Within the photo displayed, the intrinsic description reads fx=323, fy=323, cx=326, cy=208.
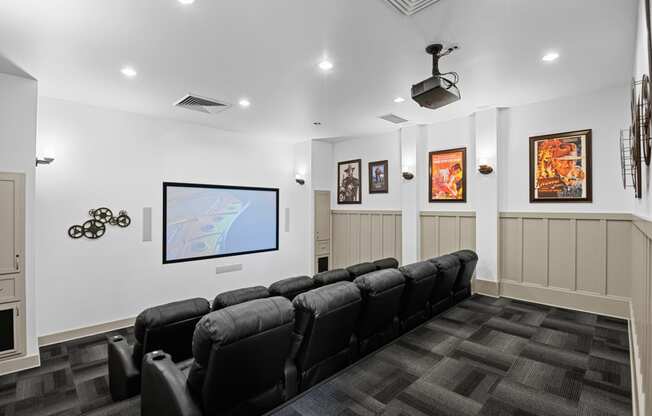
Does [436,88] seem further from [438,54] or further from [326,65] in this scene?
[326,65]

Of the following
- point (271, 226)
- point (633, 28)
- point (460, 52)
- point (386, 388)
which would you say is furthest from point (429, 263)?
point (271, 226)

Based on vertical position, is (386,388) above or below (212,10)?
below

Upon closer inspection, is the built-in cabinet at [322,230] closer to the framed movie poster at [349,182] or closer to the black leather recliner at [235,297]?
the framed movie poster at [349,182]

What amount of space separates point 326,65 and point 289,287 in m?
2.23

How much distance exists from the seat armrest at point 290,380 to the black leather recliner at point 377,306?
742mm

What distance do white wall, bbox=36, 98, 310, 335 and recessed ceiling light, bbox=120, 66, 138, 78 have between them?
4.81 feet

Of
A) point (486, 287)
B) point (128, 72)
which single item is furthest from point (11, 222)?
point (486, 287)

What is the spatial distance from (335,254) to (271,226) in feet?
5.61

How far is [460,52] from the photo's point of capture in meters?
3.04

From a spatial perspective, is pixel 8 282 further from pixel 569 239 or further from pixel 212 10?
pixel 569 239

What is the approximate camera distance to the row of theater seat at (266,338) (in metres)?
1.71

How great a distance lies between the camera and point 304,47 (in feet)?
9.60

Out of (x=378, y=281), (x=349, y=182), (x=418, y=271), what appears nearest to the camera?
(x=378, y=281)

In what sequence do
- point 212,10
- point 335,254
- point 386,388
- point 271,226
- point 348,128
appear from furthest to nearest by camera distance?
point 335,254
point 271,226
point 348,128
point 386,388
point 212,10
